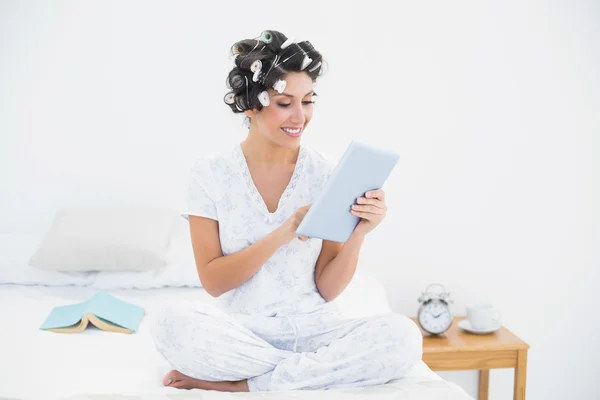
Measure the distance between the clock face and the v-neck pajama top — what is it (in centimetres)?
89

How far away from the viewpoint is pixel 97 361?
184 centimetres

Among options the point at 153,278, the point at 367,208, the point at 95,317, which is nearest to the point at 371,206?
the point at 367,208

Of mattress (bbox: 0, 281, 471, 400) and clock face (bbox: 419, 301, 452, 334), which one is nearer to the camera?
mattress (bbox: 0, 281, 471, 400)

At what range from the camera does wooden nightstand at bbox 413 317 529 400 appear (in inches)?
99.8

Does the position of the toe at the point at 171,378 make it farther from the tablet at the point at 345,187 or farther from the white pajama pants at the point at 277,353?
the tablet at the point at 345,187

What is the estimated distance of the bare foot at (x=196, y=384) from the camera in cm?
165

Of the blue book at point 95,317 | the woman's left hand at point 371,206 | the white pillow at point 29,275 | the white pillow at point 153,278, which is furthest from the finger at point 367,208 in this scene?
the white pillow at point 29,275

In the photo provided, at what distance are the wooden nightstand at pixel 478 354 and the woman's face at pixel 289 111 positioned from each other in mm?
1113

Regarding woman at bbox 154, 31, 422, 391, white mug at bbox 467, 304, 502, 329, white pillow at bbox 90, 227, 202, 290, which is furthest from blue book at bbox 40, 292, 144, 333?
white mug at bbox 467, 304, 502, 329

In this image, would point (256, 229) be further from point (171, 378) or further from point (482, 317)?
point (482, 317)

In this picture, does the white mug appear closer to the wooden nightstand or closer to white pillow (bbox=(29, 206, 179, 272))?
the wooden nightstand

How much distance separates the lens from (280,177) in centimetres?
188

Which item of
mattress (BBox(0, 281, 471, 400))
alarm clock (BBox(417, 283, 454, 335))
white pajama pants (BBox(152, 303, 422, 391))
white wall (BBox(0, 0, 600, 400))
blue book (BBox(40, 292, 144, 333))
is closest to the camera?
mattress (BBox(0, 281, 471, 400))

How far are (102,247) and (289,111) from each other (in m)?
1.05
